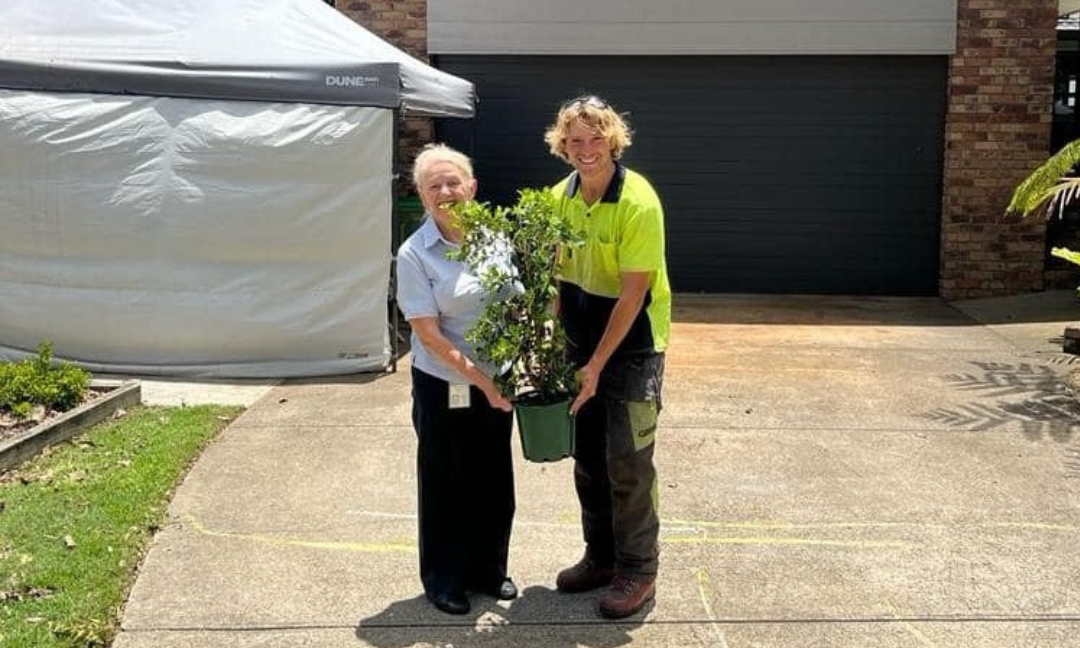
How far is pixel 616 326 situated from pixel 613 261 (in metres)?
0.24

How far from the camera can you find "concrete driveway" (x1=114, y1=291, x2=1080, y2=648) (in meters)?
4.04

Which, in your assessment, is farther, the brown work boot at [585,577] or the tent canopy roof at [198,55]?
the tent canopy roof at [198,55]

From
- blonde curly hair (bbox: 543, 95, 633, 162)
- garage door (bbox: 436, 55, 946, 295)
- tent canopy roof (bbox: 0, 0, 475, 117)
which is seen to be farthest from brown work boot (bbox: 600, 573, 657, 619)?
garage door (bbox: 436, 55, 946, 295)

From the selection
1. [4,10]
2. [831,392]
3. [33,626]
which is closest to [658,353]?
[33,626]

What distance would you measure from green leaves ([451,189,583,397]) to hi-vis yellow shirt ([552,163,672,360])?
0.10 metres

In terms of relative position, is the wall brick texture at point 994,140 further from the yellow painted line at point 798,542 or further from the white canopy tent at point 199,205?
the yellow painted line at point 798,542

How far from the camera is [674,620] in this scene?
4.07 metres

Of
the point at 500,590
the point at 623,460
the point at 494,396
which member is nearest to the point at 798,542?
the point at 623,460

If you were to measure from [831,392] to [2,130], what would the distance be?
6205 mm

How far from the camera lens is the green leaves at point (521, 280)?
382cm

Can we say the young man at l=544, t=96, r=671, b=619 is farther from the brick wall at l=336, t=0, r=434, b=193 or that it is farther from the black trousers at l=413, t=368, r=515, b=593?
the brick wall at l=336, t=0, r=434, b=193

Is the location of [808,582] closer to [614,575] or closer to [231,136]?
[614,575]

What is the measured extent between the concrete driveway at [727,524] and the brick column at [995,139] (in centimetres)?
376

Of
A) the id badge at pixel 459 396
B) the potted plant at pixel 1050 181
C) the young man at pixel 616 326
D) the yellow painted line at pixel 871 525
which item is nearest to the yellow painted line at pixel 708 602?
the young man at pixel 616 326
